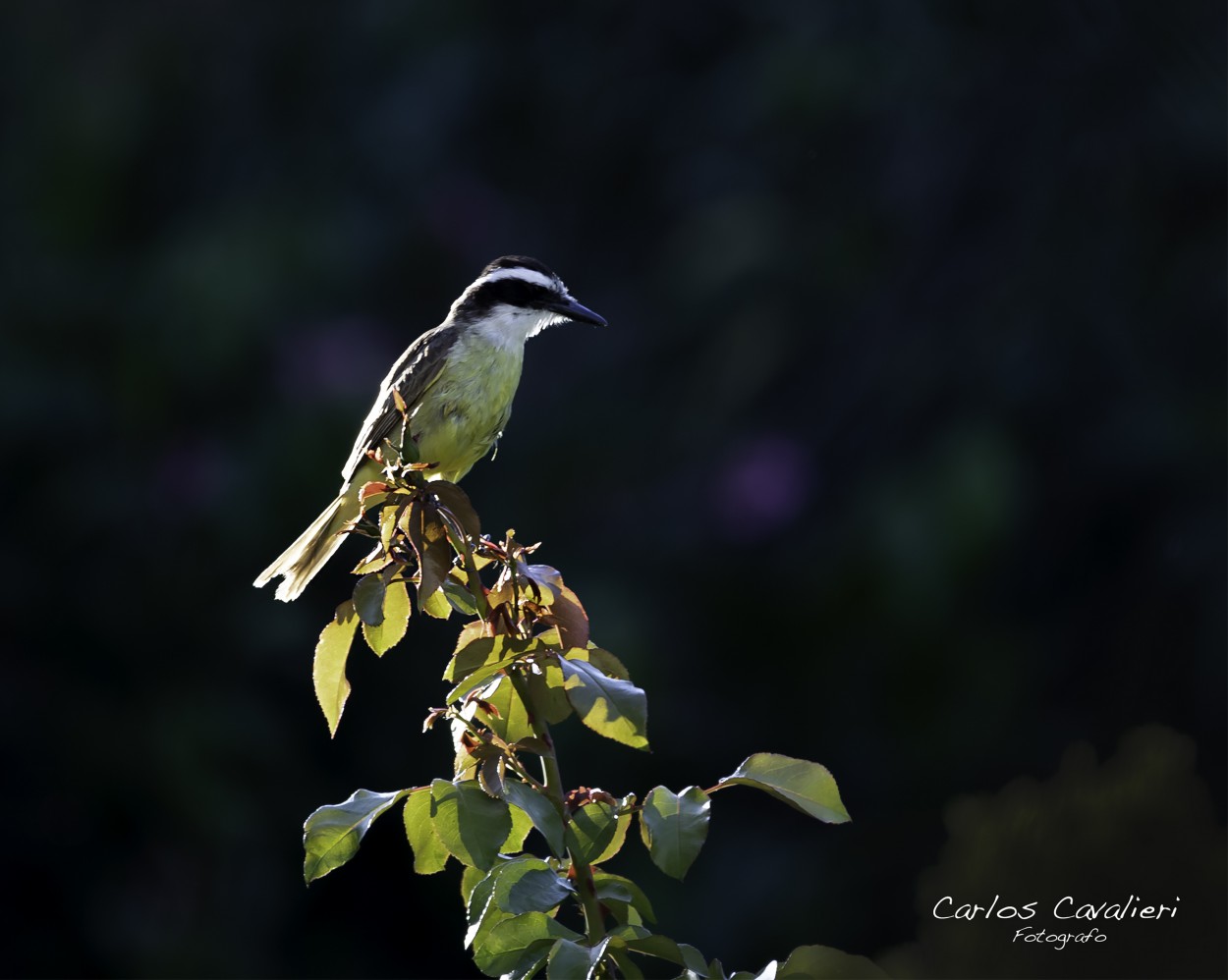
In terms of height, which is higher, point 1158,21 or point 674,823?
point 1158,21

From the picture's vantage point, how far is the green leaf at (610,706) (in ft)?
4.42

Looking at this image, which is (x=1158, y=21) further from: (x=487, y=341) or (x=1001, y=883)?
(x=1001, y=883)

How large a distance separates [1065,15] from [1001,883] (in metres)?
6.17

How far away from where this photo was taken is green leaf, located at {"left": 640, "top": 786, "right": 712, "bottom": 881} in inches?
50.1

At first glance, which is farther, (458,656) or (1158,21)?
(1158,21)

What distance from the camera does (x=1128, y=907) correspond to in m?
1.16

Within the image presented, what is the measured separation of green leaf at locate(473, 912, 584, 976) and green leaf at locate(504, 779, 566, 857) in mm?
59

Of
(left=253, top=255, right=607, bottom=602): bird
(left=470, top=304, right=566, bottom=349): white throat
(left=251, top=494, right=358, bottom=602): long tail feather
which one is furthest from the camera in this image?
(left=470, top=304, right=566, bottom=349): white throat

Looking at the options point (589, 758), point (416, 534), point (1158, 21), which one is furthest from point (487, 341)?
point (589, 758)

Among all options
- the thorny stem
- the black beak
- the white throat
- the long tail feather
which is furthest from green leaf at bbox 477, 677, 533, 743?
the black beak

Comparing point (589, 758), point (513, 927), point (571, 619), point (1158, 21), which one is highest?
point (1158, 21)

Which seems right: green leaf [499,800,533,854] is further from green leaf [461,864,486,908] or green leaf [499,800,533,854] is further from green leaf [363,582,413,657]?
green leaf [363,582,413,657]

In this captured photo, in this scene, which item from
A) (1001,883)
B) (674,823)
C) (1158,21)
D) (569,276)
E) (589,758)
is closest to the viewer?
(1001,883)

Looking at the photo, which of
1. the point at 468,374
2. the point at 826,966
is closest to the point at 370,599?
the point at 826,966
